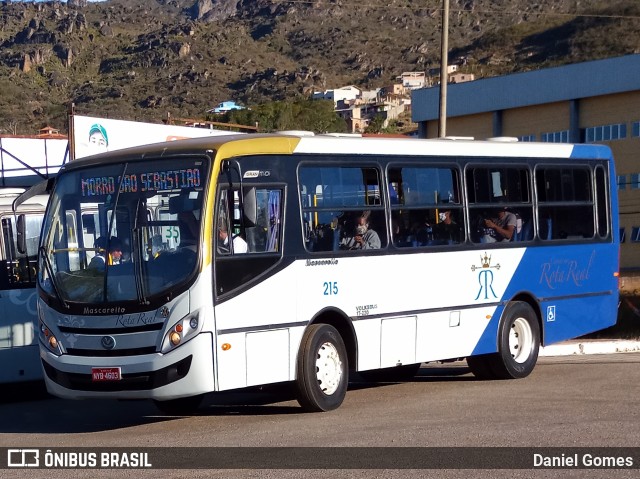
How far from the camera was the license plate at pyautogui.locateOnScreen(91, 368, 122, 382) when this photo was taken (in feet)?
37.4

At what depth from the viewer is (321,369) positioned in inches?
492

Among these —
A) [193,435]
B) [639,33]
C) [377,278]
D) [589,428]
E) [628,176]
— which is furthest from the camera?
[639,33]

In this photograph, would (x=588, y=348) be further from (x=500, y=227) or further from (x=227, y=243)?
(x=227, y=243)

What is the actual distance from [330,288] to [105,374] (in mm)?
2593

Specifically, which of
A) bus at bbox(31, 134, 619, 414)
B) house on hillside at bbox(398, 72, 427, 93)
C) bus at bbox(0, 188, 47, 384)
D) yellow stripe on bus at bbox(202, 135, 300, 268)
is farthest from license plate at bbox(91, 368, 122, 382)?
house on hillside at bbox(398, 72, 427, 93)

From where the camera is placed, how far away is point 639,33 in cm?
12188

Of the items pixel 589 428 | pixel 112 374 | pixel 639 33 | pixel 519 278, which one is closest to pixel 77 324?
pixel 112 374

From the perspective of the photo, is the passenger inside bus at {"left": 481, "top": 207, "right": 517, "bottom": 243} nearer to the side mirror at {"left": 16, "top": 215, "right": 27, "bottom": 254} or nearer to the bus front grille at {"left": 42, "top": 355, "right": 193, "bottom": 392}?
the bus front grille at {"left": 42, "top": 355, "right": 193, "bottom": 392}

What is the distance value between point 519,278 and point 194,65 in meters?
115

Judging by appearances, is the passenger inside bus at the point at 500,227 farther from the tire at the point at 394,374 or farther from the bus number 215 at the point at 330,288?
the bus number 215 at the point at 330,288

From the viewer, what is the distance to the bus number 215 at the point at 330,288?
495 inches

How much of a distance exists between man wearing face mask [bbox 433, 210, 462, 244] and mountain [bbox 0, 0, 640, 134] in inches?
3469

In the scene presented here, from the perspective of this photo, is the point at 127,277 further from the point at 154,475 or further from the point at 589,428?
Answer: the point at 589,428

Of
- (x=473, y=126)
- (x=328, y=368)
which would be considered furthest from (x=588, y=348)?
(x=473, y=126)
